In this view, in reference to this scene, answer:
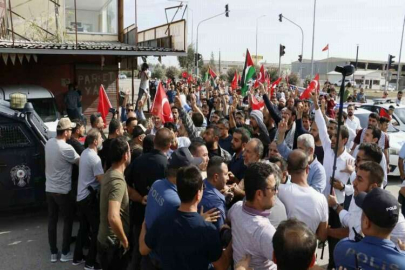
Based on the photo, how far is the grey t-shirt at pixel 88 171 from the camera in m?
4.64

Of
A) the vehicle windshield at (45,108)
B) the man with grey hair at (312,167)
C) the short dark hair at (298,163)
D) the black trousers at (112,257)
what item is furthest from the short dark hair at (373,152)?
the vehicle windshield at (45,108)

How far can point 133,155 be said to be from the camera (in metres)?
4.89

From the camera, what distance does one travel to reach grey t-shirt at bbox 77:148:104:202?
15.2 feet

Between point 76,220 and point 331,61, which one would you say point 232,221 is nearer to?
point 76,220

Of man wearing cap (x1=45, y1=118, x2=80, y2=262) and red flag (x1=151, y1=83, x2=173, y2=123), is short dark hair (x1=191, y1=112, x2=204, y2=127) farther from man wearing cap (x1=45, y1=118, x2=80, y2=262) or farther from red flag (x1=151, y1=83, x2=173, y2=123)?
man wearing cap (x1=45, y1=118, x2=80, y2=262)

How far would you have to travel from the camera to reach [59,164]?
4996mm

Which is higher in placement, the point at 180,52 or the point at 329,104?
the point at 180,52

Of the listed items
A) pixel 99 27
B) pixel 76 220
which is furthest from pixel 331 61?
pixel 76 220

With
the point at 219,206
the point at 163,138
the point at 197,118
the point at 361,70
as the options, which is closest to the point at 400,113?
the point at 197,118

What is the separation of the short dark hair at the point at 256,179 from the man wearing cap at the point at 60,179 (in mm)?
3126

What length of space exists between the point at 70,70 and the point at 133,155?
35.4ft

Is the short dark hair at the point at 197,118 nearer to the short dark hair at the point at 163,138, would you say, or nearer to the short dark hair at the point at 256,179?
the short dark hair at the point at 163,138

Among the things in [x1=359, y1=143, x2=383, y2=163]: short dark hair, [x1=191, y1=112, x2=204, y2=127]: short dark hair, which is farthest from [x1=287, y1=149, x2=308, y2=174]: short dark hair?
[x1=191, y1=112, x2=204, y2=127]: short dark hair

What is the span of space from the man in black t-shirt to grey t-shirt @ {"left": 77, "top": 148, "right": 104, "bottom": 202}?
218 centimetres
